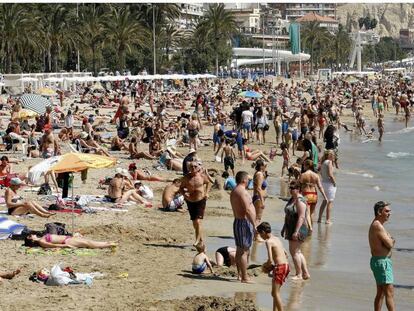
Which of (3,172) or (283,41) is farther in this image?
(283,41)

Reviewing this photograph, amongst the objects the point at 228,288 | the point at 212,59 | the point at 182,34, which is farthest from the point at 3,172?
the point at 182,34

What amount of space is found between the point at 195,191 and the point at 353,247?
304 cm

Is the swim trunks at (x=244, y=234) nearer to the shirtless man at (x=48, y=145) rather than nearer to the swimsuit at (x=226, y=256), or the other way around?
the swimsuit at (x=226, y=256)

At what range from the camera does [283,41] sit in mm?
161000

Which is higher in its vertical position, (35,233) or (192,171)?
(192,171)

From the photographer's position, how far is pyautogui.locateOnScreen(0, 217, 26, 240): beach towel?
11586 mm

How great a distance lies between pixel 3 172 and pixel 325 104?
24.6m

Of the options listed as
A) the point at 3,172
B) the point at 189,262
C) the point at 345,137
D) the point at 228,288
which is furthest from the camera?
the point at 345,137

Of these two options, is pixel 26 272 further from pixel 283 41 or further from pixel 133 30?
pixel 283 41

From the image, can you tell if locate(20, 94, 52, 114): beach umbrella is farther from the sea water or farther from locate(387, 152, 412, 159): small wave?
locate(387, 152, 412, 159): small wave

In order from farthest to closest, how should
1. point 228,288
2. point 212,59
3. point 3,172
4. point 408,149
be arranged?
point 212,59 → point 408,149 → point 3,172 → point 228,288

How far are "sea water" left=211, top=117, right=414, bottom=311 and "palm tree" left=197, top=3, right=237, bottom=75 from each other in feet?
193

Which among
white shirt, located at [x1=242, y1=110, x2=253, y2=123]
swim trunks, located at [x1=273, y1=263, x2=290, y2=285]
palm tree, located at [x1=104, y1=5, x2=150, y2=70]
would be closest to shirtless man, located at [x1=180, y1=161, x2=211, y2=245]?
swim trunks, located at [x1=273, y1=263, x2=290, y2=285]

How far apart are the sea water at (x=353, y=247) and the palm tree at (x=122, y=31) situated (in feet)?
139
